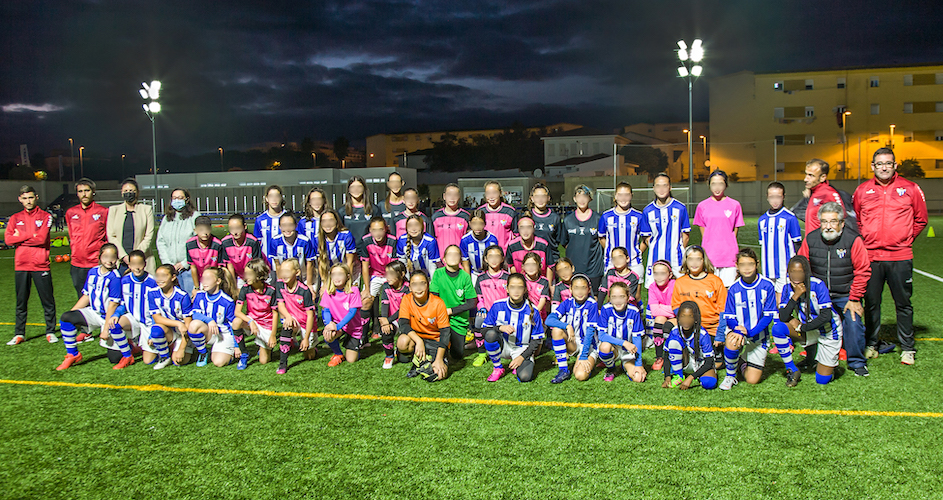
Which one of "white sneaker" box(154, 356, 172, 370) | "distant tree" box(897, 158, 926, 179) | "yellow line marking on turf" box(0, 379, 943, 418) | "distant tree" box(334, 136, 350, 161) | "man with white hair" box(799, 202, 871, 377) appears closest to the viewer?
"yellow line marking on turf" box(0, 379, 943, 418)

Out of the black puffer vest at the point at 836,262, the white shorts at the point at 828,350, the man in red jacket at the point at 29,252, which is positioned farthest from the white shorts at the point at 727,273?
the man in red jacket at the point at 29,252

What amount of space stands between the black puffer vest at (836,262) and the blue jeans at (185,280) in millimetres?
6272

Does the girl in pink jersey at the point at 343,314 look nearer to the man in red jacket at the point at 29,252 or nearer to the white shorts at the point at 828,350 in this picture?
the man in red jacket at the point at 29,252

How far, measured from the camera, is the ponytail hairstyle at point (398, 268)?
564cm

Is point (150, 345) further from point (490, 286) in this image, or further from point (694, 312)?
point (694, 312)

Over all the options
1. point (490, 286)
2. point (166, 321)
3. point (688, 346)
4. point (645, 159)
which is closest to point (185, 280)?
point (166, 321)

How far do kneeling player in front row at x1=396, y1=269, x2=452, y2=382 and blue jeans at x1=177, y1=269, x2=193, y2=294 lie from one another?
270 cm

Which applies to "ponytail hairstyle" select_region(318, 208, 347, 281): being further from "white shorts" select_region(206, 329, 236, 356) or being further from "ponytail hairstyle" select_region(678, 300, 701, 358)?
"ponytail hairstyle" select_region(678, 300, 701, 358)

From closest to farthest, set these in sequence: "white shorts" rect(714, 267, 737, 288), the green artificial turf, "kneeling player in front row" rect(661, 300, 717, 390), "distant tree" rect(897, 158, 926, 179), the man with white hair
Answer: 1. the green artificial turf
2. "kneeling player in front row" rect(661, 300, 717, 390)
3. the man with white hair
4. "white shorts" rect(714, 267, 737, 288)
5. "distant tree" rect(897, 158, 926, 179)

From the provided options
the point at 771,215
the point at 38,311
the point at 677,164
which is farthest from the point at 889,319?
the point at 677,164

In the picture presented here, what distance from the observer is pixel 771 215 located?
5.73 metres

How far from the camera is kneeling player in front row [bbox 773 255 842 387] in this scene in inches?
184

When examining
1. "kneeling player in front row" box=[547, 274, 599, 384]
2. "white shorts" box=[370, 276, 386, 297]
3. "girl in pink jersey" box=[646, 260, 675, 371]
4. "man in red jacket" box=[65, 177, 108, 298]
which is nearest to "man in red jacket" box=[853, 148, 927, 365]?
"girl in pink jersey" box=[646, 260, 675, 371]

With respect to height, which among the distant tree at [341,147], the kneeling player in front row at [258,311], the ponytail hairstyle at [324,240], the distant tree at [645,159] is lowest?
the kneeling player in front row at [258,311]
